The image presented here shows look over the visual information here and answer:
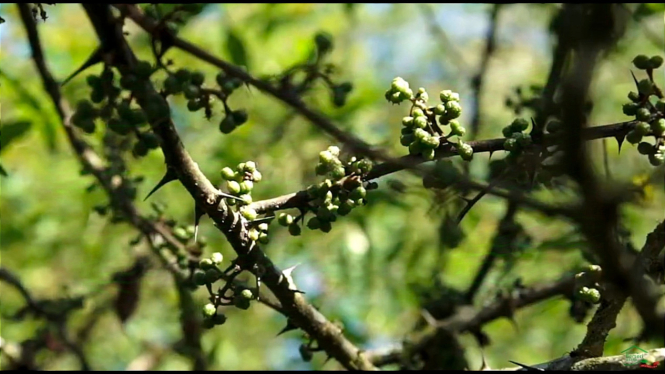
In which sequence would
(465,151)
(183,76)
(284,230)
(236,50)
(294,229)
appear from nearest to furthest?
1. (465,151)
2. (294,229)
3. (183,76)
4. (236,50)
5. (284,230)

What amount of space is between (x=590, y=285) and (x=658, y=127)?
0.46 m

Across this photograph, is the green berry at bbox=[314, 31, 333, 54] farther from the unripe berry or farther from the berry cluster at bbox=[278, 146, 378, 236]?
the unripe berry

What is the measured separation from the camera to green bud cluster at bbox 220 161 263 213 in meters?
2.23

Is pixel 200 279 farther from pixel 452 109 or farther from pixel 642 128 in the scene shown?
pixel 642 128

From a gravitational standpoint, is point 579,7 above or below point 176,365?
below

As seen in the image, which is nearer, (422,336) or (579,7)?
(579,7)

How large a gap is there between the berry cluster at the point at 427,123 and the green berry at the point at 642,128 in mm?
388

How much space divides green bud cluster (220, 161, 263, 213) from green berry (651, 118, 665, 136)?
0.98m

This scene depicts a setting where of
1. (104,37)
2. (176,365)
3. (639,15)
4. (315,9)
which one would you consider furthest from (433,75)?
(104,37)

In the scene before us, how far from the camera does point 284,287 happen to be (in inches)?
101

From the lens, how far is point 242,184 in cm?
226

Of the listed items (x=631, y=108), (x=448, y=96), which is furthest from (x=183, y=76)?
(x=631, y=108)

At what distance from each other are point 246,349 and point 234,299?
4820mm

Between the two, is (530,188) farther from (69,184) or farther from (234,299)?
(69,184)
